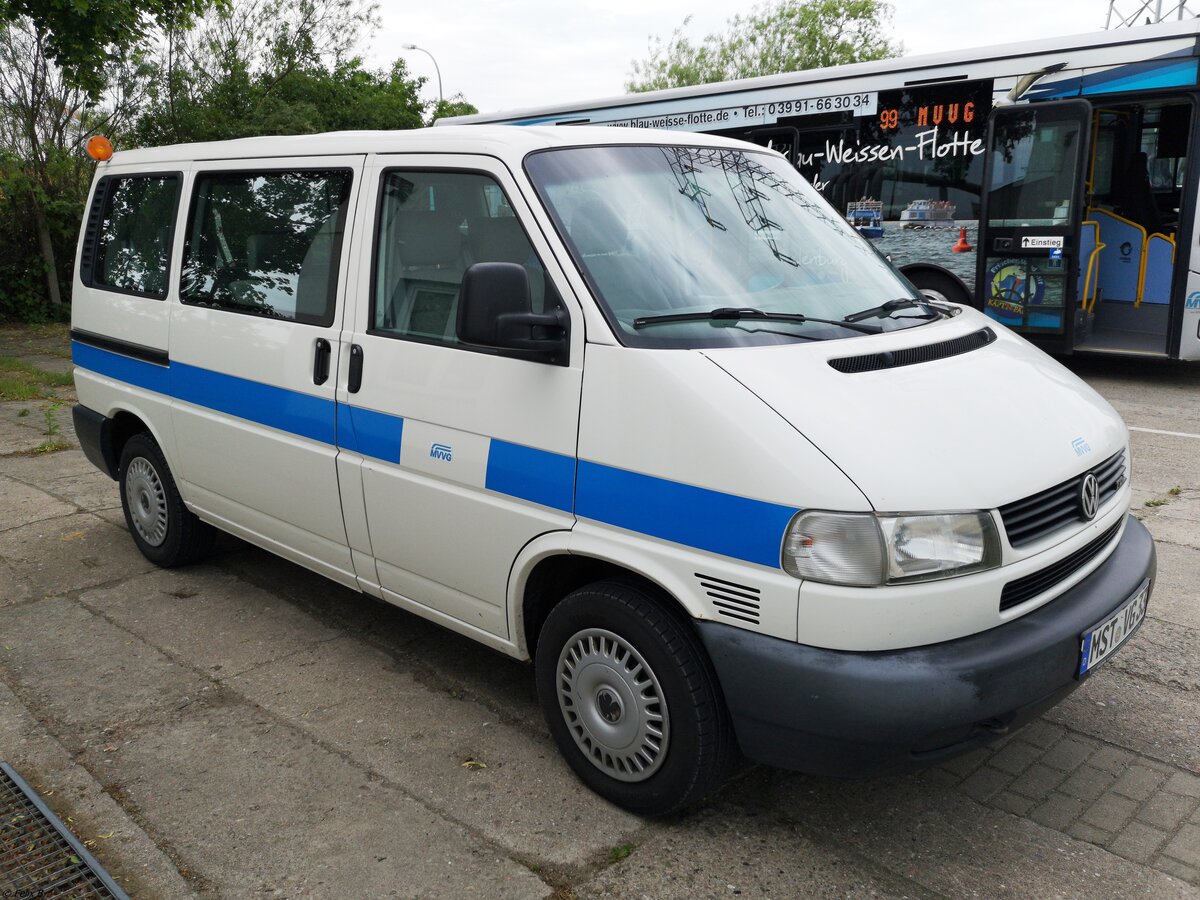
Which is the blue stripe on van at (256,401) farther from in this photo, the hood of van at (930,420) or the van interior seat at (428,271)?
the hood of van at (930,420)

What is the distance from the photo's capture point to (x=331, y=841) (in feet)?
10.3

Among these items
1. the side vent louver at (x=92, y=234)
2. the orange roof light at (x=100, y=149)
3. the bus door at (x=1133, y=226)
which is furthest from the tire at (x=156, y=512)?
the bus door at (x=1133, y=226)

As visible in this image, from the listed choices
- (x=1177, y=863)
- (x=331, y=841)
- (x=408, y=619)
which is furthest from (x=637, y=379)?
(x=408, y=619)

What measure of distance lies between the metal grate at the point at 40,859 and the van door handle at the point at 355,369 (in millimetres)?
1625

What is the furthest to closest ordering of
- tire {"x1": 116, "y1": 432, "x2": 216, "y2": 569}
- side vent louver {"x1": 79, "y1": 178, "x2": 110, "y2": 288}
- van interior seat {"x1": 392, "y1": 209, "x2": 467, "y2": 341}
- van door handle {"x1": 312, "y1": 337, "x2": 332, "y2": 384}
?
side vent louver {"x1": 79, "y1": 178, "x2": 110, "y2": 288} → tire {"x1": 116, "y1": 432, "x2": 216, "y2": 569} → van door handle {"x1": 312, "y1": 337, "x2": 332, "y2": 384} → van interior seat {"x1": 392, "y1": 209, "x2": 467, "y2": 341}

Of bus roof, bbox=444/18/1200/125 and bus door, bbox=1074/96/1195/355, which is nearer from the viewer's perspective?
bus roof, bbox=444/18/1200/125

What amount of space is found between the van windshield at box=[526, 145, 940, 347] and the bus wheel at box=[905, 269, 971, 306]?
291 inches

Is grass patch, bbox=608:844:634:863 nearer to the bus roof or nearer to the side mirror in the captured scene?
the side mirror

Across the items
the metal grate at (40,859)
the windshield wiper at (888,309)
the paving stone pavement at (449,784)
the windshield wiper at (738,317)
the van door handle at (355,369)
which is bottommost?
the metal grate at (40,859)

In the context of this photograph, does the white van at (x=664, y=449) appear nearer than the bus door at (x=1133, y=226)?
Yes

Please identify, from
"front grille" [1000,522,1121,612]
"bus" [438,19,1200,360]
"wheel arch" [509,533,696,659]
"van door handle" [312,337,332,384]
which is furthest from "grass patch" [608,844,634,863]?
"bus" [438,19,1200,360]

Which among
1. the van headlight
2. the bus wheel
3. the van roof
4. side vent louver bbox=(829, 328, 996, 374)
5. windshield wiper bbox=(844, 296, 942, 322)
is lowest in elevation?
the van headlight

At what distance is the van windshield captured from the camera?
10.4ft

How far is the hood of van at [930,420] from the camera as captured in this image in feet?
8.86
